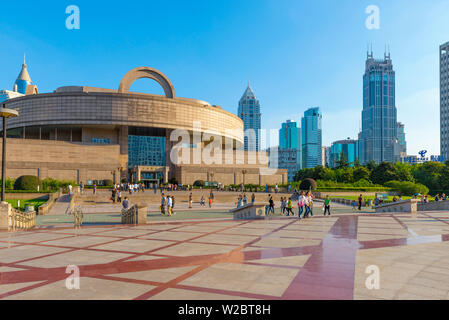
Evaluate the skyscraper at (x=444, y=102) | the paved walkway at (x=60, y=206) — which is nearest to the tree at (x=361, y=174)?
the paved walkway at (x=60, y=206)

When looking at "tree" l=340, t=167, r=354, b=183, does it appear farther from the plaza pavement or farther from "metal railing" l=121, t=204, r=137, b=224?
"metal railing" l=121, t=204, r=137, b=224

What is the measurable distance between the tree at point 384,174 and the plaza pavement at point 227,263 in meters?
54.8

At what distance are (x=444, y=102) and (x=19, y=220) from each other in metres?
147

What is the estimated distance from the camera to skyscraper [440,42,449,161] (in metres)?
124

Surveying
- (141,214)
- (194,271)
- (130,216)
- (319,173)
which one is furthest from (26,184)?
(319,173)

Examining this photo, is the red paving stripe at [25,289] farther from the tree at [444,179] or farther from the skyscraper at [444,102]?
the skyscraper at [444,102]

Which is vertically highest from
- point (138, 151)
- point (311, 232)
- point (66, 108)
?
point (66, 108)

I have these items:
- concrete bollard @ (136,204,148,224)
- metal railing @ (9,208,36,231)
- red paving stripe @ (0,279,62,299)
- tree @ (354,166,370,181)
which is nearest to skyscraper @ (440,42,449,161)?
tree @ (354,166,370,181)

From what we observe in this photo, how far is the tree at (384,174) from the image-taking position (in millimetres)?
63375

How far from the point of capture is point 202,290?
6.13 meters

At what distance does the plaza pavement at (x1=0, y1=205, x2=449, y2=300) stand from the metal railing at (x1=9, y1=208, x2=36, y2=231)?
1.29 meters
